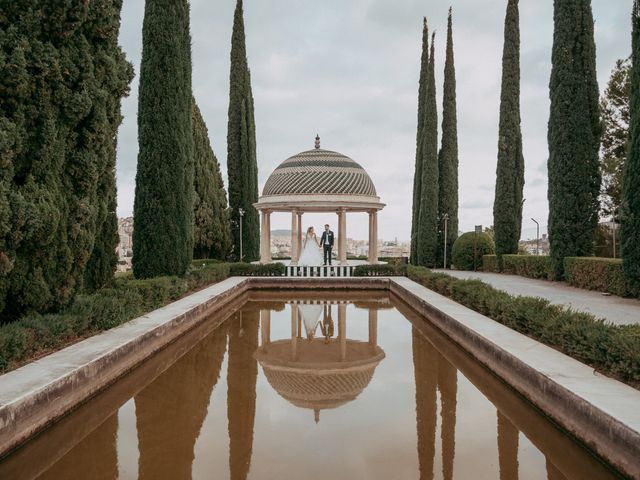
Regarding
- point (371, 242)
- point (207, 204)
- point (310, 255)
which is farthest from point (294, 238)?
point (207, 204)

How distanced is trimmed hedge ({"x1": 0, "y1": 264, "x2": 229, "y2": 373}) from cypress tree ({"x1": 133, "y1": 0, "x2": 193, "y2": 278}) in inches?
62.7

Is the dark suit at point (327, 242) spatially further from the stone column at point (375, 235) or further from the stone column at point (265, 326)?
the stone column at point (265, 326)

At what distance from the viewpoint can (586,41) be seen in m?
14.4

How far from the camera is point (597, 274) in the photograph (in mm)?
12422

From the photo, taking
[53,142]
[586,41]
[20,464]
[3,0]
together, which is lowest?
[20,464]

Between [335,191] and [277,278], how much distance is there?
273 inches

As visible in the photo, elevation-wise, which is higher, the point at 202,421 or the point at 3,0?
the point at 3,0

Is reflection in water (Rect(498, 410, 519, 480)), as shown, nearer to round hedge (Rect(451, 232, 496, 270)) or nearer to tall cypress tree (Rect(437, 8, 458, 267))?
round hedge (Rect(451, 232, 496, 270))

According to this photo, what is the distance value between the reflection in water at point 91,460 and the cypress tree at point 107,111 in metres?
4.83

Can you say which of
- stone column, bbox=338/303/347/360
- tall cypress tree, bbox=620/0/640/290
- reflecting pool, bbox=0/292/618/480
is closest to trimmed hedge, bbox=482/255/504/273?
stone column, bbox=338/303/347/360

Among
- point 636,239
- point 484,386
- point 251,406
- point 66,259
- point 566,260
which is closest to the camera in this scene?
point 251,406

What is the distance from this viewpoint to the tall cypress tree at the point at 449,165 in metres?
23.6

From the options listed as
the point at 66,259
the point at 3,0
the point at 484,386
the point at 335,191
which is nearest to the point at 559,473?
the point at 484,386

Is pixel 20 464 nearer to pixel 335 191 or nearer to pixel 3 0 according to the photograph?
pixel 3 0
